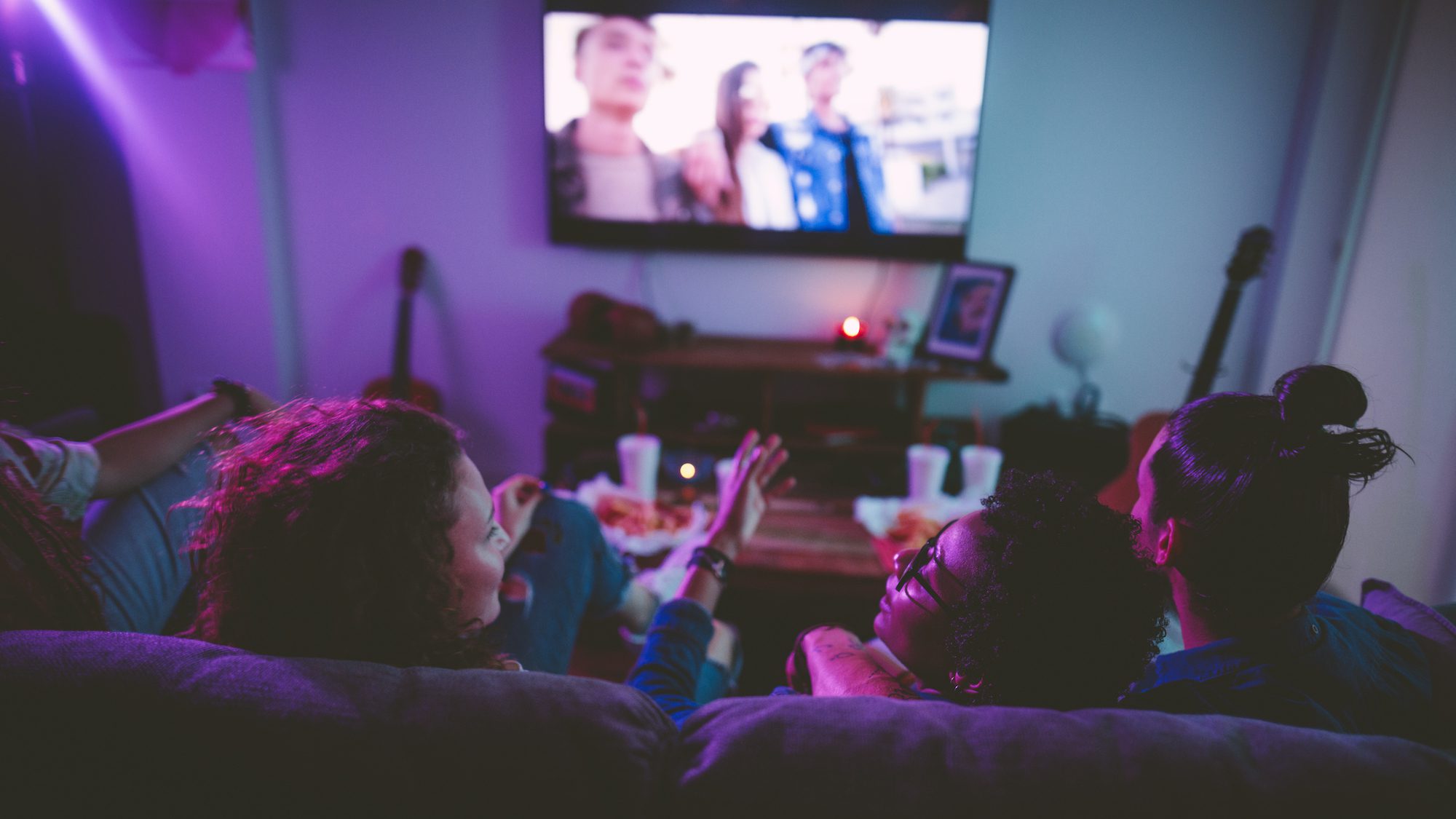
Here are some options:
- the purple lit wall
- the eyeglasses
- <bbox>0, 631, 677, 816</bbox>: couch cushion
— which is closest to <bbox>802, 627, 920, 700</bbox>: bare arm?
the eyeglasses

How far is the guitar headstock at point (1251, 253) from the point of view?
7.54ft

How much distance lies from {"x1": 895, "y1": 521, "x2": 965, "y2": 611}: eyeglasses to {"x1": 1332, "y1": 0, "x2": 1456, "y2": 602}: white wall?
1.39m

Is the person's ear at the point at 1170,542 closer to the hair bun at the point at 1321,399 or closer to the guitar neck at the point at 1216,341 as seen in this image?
the hair bun at the point at 1321,399

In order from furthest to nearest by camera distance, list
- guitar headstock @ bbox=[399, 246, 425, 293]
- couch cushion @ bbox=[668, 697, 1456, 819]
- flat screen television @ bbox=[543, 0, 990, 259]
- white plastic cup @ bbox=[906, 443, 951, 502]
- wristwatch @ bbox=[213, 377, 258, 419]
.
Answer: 1. guitar headstock @ bbox=[399, 246, 425, 293]
2. flat screen television @ bbox=[543, 0, 990, 259]
3. white plastic cup @ bbox=[906, 443, 951, 502]
4. wristwatch @ bbox=[213, 377, 258, 419]
5. couch cushion @ bbox=[668, 697, 1456, 819]

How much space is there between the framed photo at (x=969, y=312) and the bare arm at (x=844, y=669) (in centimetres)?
175

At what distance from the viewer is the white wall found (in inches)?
65.3

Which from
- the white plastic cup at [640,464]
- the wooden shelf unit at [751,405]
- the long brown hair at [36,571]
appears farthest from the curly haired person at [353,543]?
the wooden shelf unit at [751,405]

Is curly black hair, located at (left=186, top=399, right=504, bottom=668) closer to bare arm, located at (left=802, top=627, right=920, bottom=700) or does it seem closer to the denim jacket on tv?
bare arm, located at (left=802, top=627, right=920, bottom=700)

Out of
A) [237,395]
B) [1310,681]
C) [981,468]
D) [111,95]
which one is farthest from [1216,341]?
[111,95]

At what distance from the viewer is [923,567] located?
35.3 inches

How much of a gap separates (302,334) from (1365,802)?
11.3 feet

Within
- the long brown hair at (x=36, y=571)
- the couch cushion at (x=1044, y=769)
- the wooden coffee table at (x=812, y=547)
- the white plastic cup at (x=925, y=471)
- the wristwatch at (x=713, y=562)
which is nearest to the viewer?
the couch cushion at (x=1044, y=769)

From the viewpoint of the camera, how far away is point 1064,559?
0.76m

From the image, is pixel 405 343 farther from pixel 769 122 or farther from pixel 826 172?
pixel 826 172
